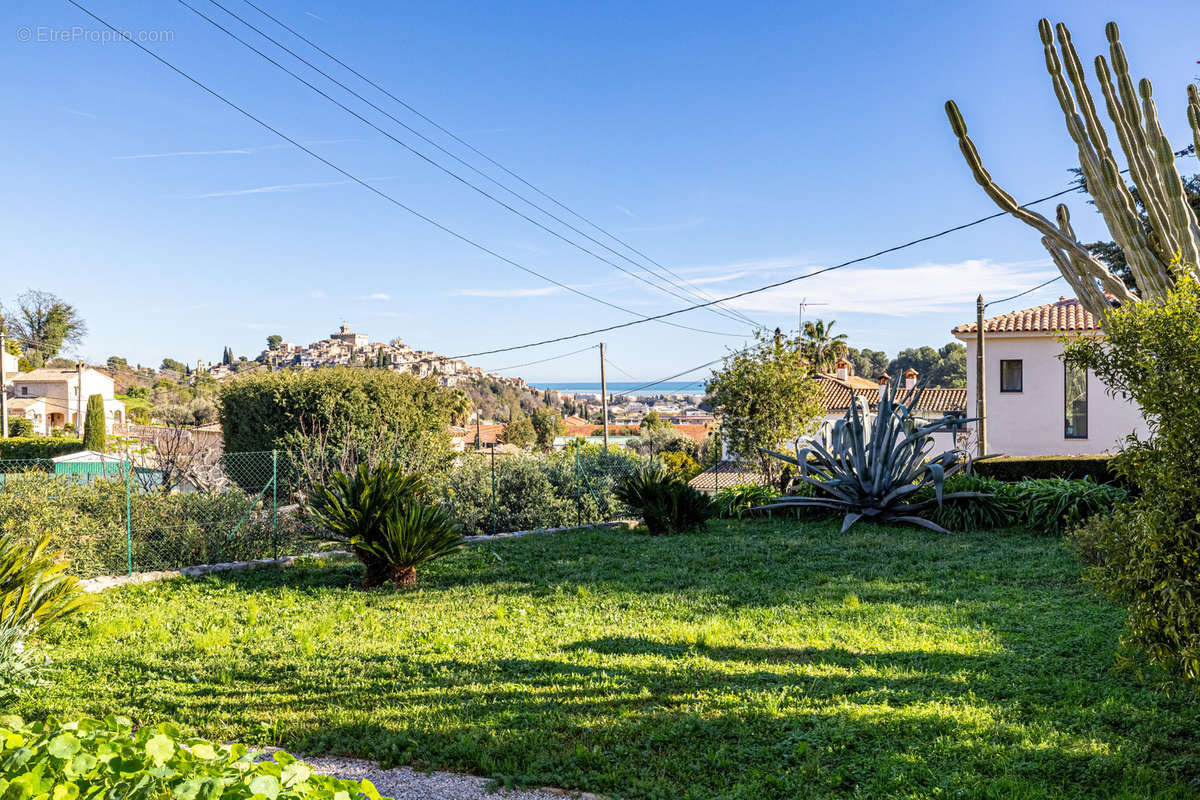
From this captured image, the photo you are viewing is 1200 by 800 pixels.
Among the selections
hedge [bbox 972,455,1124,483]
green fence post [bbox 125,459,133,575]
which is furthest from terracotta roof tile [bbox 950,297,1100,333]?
green fence post [bbox 125,459,133,575]

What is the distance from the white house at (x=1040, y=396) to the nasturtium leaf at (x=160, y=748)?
84.5 ft

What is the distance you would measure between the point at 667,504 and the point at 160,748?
996 cm

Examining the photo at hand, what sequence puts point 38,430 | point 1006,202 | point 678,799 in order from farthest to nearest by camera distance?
point 38,430 < point 1006,202 < point 678,799

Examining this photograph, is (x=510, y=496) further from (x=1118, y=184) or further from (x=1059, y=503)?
(x=1118, y=184)

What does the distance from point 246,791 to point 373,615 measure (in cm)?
532

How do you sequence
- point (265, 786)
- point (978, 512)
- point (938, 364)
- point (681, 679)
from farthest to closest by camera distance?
1. point (938, 364)
2. point (978, 512)
3. point (681, 679)
4. point (265, 786)

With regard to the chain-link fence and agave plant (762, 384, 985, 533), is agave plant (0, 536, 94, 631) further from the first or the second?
agave plant (762, 384, 985, 533)

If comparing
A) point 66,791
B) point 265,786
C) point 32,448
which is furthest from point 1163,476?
point 32,448

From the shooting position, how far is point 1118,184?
593cm

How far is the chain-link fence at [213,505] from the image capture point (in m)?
9.30

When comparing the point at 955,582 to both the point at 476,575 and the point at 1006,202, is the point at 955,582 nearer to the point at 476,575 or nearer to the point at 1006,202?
the point at 1006,202

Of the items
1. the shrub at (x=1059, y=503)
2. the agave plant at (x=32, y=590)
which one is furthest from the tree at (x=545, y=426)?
the agave plant at (x=32, y=590)

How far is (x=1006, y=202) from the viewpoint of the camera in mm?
6539

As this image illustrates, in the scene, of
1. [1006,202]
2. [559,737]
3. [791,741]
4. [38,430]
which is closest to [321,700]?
[559,737]
